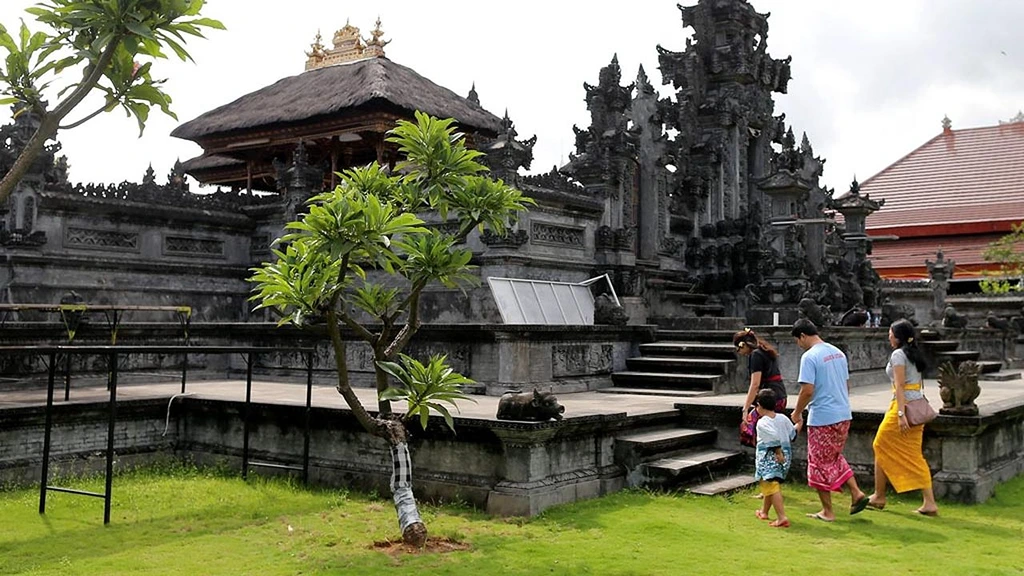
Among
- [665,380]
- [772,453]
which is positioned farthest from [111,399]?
[665,380]

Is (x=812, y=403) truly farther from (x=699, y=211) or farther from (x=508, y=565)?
(x=699, y=211)

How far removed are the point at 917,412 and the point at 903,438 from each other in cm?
28

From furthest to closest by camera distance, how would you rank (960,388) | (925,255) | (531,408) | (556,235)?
1. (925,255)
2. (556,235)
3. (960,388)
4. (531,408)

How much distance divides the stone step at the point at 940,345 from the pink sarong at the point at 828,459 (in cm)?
1030

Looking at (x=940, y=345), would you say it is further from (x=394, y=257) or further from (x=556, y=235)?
(x=394, y=257)

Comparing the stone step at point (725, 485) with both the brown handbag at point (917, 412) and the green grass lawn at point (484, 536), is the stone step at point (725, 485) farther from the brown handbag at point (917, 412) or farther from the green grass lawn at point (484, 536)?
the brown handbag at point (917, 412)

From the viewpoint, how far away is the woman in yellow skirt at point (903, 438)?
26.6 ft

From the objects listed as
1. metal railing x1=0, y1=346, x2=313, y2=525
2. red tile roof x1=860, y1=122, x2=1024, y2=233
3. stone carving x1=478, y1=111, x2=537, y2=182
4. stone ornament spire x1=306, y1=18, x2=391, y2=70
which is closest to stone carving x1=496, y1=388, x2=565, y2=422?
metal railing x1=0, y1=346, x2=313, y2=525

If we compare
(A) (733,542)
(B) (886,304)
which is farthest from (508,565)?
(B) (886,304)

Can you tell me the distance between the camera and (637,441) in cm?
875

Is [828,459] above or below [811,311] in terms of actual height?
below

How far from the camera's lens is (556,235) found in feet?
51.0

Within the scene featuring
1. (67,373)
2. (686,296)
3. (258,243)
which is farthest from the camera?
(686,296)

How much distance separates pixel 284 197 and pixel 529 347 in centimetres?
847
